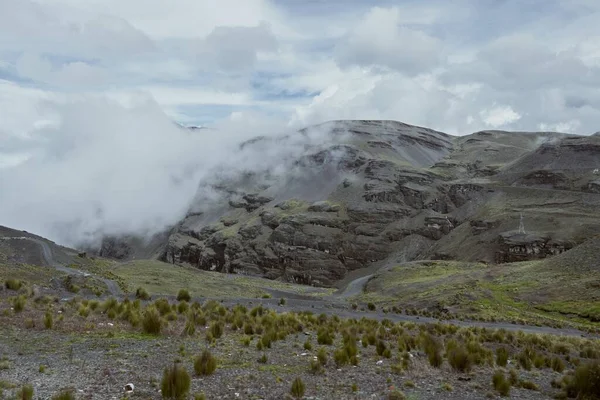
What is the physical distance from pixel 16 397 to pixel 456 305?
45.9m

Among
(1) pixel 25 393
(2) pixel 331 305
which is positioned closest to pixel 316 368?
(1) pixel 25 393

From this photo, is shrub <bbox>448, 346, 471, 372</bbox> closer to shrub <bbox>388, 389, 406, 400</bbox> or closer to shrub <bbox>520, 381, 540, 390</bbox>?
shrub <bbox>520, 381, 540, 390</bbox>

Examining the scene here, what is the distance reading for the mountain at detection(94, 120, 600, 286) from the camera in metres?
106

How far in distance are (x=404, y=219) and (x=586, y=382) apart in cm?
13804

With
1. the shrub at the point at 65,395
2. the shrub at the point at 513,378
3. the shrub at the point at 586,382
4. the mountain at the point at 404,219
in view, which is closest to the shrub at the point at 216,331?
the shrub at the point at 65,395

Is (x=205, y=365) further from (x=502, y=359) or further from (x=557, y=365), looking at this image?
(x=557, y=365)

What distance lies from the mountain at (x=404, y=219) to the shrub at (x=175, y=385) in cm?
9604

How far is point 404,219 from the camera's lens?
14900 cm

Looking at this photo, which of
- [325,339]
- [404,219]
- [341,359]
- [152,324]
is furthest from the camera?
[404,219]

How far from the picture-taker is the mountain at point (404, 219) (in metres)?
106

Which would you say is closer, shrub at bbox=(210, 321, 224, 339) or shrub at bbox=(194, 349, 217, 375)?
shrub at bbox=(194, 349, 217, 375)

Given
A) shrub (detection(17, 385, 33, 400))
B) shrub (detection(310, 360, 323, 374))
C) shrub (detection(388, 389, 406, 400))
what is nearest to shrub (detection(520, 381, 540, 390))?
shrub (detection(388, 389, 406, 400))

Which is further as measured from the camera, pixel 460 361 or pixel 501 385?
pixel 460 361

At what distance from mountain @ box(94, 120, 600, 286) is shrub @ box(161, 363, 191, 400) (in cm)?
9604
